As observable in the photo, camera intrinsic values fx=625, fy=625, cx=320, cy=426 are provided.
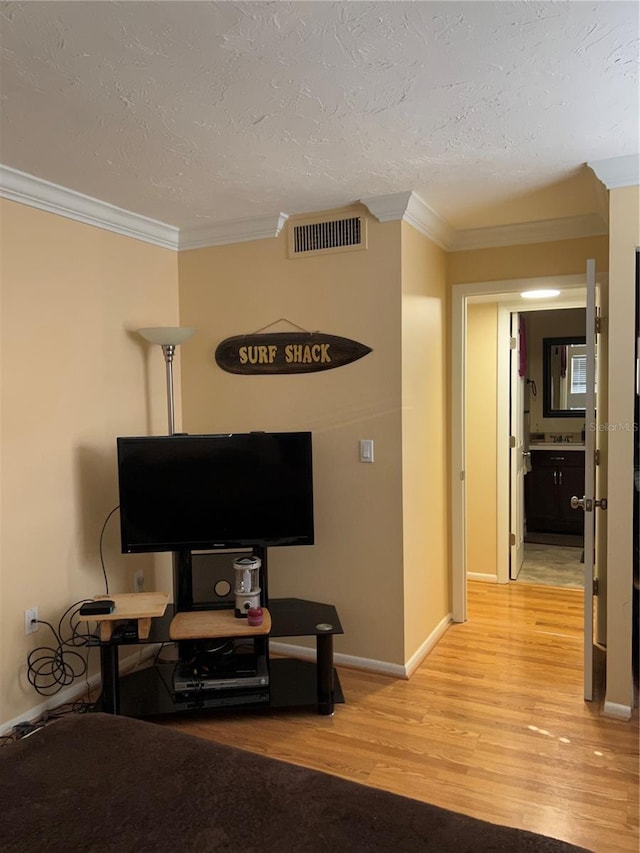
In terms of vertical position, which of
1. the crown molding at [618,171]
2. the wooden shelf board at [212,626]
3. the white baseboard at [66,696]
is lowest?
the white baseboard at [66,696]

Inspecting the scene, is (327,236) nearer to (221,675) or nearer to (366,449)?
(366,449)

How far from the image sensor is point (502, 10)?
1.62 m

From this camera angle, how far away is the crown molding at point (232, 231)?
11.3 feet

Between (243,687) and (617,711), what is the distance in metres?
1.71

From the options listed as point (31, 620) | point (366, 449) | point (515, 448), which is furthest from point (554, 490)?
point (31, 620)

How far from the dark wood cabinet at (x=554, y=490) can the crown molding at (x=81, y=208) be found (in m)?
4.13

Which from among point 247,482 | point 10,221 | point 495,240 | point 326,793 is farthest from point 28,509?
point 495,240

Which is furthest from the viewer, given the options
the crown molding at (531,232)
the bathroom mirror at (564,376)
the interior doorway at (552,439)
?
the bathroom mirror at (564,376)

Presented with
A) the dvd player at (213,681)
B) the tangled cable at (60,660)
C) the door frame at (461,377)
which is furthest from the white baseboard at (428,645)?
the tangled cable at (60,660)

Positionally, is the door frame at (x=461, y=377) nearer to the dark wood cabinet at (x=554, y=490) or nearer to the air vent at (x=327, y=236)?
the air vent at (x=327, y=236)

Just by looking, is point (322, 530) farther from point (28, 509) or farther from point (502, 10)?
point (502, 10)

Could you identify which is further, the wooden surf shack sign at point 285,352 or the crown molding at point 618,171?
the wooden surf shack sign at point 285,352

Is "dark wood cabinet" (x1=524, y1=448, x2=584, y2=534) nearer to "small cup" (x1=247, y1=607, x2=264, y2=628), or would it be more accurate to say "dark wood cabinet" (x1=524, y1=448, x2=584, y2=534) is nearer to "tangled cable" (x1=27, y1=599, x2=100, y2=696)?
"small cup" (x1=247, y1=607, x2=264, y2=628)

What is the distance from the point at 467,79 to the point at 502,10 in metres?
0.34
